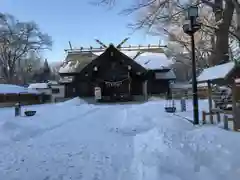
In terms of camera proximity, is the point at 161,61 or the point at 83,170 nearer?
the point at 83,170

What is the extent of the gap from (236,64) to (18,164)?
22.1 feet

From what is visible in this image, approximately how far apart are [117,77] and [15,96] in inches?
504

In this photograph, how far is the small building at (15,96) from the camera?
35.9m

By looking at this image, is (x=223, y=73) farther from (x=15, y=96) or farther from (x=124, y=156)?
(x=15, y=96)

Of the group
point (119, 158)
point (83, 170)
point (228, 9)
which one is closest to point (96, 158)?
point (119, 158)

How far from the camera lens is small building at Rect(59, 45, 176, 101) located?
37500mm

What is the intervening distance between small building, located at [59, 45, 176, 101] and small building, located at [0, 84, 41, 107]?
18.2 feet

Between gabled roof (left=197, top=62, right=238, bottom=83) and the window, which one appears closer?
gabled roof (left=197, top=62, right=238, bottom=83)

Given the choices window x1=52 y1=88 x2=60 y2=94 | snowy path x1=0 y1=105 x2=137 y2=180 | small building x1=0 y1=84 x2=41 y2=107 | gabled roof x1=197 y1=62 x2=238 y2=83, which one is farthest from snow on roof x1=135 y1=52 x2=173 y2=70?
snowy path x1=0 y1=105 x2=137 y2=180

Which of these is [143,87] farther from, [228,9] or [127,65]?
[228,9]

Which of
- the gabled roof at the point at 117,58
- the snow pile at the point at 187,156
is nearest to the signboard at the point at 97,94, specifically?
the gabled roof at the point at 117,58

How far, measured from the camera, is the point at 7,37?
178 feet

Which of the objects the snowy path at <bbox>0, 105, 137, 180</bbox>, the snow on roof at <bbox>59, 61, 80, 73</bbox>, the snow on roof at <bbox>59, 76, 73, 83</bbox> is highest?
the snow on roof at <bbox>59, 61, 80, 73</bbox>

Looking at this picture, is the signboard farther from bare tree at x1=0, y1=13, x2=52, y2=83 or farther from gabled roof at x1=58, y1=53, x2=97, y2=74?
bare tree at x1=0, y1=13, x2=52, y2=83
